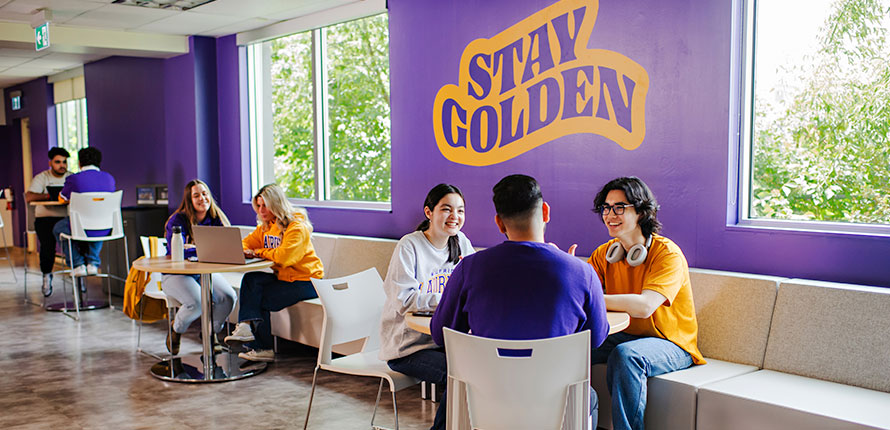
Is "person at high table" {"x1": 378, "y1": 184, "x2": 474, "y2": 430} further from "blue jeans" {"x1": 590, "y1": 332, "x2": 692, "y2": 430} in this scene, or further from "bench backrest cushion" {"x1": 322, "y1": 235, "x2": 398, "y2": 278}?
"bench backrest cushion" {"x1": 322, "y1": 235, "x2": 398, "y2": 278}

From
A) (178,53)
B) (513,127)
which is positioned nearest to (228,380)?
(513,127)

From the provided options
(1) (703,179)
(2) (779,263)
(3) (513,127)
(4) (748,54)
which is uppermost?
(4) (748,54)

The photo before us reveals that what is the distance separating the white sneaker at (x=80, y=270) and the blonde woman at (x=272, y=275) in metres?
3.06

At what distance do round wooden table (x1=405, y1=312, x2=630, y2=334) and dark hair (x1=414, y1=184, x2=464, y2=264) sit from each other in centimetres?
56

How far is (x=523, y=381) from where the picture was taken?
2.46 m

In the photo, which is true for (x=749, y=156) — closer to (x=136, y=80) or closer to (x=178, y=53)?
(x=178, y=53)

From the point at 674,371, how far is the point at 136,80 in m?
7.67

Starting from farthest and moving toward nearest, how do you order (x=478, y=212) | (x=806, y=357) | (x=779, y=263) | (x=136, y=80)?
(x=136, y=80) → (x=478, y=212) → (x=779, y=263) → (x=806, y=357)

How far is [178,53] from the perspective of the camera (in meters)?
8.04

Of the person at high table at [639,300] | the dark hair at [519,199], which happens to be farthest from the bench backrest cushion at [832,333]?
the dark hair at [519,199]

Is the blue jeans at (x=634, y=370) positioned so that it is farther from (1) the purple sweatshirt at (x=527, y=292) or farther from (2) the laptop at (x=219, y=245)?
(2) the laptop at (x=219, y=245)

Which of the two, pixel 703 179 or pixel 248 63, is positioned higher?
pixel 248 63

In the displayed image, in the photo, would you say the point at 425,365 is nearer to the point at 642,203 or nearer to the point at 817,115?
the point at 642,203

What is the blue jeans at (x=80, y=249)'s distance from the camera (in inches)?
307
